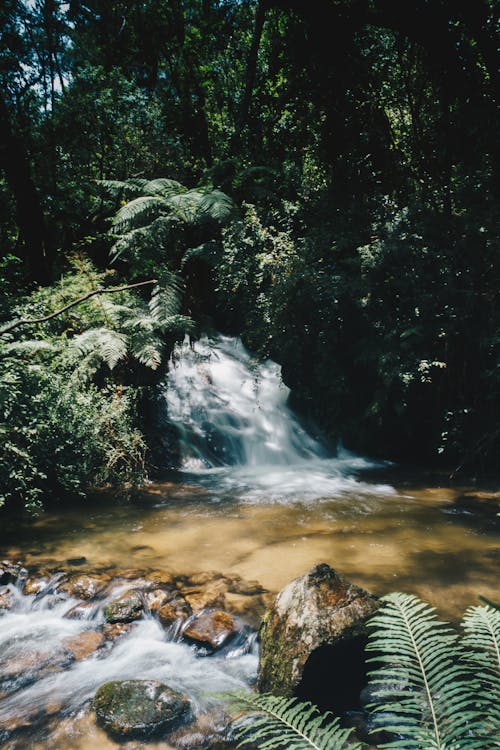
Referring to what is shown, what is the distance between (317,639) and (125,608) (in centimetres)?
184

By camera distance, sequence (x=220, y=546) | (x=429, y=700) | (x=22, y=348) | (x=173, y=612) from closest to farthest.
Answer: (x=429, y=700), (x=173, y=612), (x=220, y=546), (x=22, y=348)

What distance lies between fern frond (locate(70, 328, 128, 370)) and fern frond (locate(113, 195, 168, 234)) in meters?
2.21

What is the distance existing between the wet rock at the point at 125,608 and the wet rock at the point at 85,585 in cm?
29

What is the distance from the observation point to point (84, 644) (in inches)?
145

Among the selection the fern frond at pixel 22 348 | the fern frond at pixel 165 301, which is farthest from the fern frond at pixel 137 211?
the fern frond at pixel 22 348

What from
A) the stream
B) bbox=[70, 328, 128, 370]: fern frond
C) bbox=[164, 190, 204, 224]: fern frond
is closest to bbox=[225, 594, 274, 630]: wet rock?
the stream

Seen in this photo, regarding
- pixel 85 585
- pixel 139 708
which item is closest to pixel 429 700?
pixel 139 708

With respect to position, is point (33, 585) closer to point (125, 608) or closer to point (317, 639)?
point (125, 608)

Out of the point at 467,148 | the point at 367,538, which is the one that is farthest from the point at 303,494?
the point at 467,148

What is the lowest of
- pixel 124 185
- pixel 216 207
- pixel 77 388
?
pixel 77 388

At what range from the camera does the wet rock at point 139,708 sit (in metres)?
2.84

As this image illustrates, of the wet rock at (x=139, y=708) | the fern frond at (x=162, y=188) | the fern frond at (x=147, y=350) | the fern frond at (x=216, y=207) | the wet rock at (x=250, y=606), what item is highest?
the fern frond at (x=162, y=188)

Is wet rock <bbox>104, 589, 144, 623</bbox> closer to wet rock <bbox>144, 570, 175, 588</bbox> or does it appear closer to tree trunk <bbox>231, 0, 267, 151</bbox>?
wet rock <bbox>144, 570, 175, 588</bbox>

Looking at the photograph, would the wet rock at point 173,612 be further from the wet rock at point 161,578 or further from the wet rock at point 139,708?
the wet rock at point 139,708
